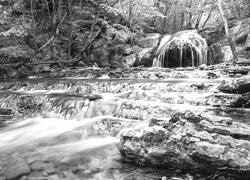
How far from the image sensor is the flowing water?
3.72 metres

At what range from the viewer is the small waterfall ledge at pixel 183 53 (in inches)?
659

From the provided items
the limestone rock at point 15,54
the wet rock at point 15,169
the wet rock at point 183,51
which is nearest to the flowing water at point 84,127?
the wet rock at point 15,169

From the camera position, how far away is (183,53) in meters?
17.1

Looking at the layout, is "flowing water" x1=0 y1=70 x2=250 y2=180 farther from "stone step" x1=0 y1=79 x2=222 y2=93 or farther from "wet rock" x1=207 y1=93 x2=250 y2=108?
"wet rock" x1=207 y1=93 x2=250 y2=108

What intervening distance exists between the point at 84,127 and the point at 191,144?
2.99m

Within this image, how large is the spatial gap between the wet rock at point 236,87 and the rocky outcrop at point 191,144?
2.80 metres

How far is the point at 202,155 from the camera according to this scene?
3.31 metres

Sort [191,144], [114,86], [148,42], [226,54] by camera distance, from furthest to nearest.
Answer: [148,42]
[226,54]
[114,86]
[191,144]

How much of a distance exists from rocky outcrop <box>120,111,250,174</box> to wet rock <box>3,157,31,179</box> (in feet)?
5.18

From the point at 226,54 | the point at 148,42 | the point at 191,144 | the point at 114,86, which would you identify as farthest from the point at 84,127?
the point at 148,42

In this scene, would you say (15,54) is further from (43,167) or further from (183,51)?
(43,167)

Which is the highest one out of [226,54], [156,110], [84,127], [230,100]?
[226,54]

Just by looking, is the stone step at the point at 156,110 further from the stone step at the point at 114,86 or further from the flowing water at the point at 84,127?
the stone step at the point at 114,86

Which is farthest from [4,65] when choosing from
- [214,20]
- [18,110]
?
[214,20]
